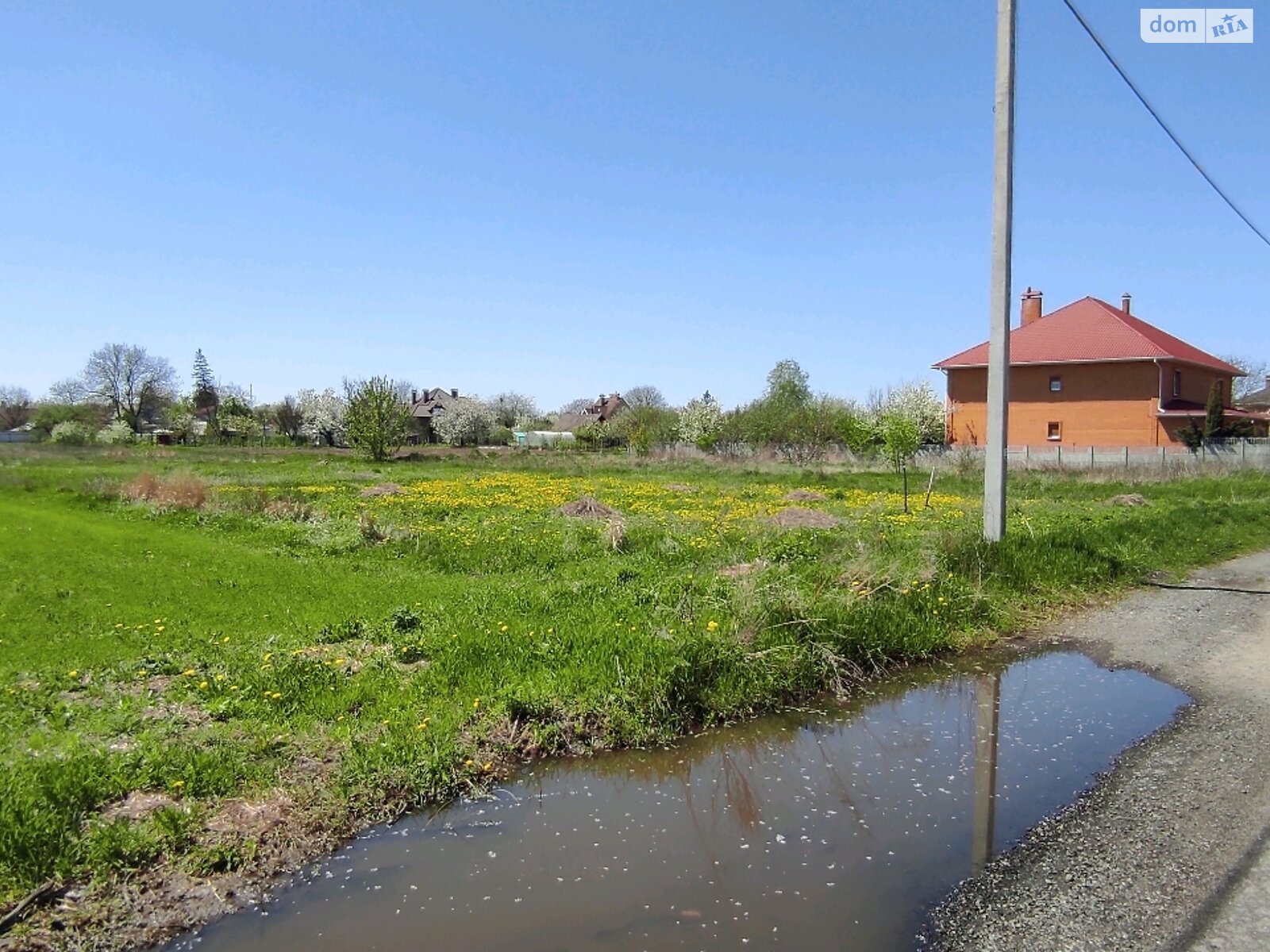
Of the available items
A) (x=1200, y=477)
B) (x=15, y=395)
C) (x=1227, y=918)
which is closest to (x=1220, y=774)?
(x=1227, y=918)

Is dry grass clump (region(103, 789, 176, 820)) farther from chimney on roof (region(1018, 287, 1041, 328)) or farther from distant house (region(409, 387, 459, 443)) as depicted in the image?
distant house (region(409, 387, 459, 443))

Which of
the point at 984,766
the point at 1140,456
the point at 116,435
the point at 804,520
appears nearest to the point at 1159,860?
the point at 984,766

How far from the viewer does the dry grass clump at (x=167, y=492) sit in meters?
21.5

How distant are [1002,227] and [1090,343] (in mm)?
38333

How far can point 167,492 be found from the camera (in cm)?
2234

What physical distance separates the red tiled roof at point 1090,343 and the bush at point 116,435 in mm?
61476

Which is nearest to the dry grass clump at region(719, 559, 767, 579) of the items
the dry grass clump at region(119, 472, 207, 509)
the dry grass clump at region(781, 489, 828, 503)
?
the dry grass clump at region(781, 489, 828, 503)

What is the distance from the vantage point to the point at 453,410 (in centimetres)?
9800

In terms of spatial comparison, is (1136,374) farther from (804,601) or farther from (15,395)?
(15,395)

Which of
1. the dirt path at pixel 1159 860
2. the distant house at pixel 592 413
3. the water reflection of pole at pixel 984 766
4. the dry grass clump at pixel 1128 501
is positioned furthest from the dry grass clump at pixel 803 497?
the distant house at pixel 592 413

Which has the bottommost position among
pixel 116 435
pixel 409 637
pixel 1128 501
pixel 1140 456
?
pixel 409 637

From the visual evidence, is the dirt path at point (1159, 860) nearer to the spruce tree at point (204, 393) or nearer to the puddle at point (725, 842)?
the puddle at point (725, 842)

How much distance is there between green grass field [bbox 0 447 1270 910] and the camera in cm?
554

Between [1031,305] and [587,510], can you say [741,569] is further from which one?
[1031,305]
